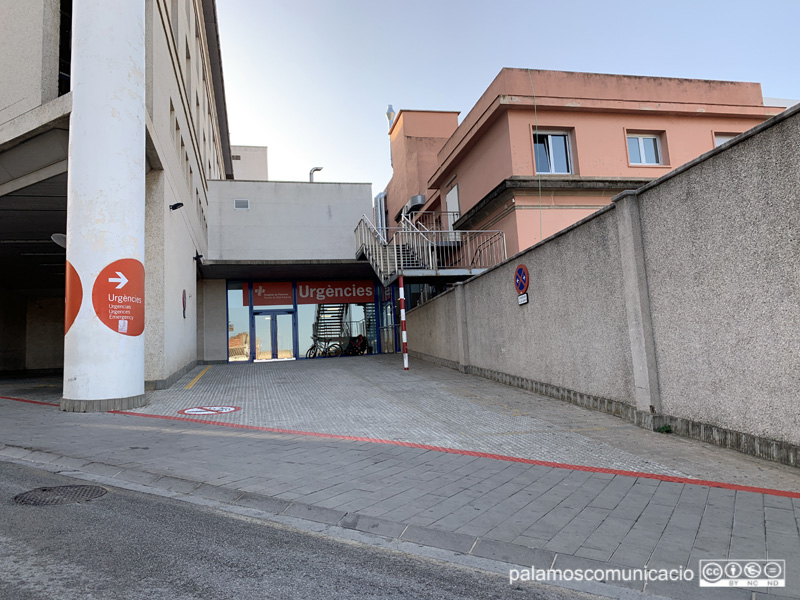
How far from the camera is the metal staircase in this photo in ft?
55.0

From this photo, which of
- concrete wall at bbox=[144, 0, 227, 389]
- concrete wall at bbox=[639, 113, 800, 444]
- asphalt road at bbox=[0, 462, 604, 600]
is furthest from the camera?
concrete wall at bbox=[144, 0, 227, 389]

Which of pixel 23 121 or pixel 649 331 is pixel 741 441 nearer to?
pixel 649 331

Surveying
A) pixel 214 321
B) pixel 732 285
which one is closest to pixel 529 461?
pixel 732 285

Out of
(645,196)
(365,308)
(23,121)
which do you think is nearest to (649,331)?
(645,196)

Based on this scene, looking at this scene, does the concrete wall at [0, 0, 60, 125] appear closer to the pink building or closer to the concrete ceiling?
the concrete ceiling

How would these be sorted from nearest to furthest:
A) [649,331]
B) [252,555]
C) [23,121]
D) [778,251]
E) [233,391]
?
[252,555] < [778,251] < [649,331] < [23,121] < [233,391]

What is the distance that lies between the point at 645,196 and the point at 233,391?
9.19m

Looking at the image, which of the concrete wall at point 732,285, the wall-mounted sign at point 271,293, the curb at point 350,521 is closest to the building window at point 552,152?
the concrete wall at point 732,285

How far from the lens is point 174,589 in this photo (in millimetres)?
2939

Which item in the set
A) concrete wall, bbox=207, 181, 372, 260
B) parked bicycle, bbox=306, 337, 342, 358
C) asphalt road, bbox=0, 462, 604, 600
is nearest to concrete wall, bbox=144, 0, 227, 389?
concrete wall, bbox=207, 181, 372, 260

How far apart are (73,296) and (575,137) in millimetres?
14823

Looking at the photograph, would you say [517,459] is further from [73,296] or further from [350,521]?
[73,296]

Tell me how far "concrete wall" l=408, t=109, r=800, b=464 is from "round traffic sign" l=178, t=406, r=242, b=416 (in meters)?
5.59

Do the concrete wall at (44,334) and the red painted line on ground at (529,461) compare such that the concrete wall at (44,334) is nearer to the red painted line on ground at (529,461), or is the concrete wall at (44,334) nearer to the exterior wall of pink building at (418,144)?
the exterior wall of pink building at (418,144)
